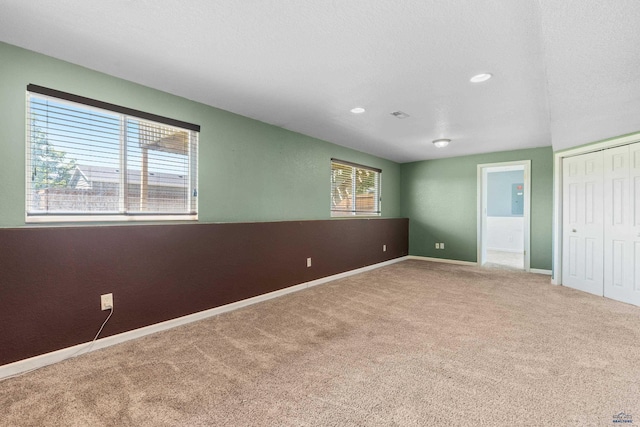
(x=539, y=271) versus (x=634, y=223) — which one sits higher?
(x=634, y=223)

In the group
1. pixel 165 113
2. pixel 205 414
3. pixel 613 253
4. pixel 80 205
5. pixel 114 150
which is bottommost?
pixel 205 414

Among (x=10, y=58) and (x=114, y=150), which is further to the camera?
(x=114, y=150)

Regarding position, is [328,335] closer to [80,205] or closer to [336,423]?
[336,423]

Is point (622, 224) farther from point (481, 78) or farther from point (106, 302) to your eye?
point (106, 302)

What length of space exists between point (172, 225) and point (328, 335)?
1.82m

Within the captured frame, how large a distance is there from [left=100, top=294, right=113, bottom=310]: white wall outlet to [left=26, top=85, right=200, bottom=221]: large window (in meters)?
0.67

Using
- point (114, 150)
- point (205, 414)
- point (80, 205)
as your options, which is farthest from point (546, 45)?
point (80, 205)

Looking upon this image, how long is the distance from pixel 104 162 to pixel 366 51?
2366 mm

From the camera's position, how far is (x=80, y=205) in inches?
96.0

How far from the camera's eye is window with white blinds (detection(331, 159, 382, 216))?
17.0 feet

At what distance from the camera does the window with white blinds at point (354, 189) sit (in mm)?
5184

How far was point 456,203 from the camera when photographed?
6.14 metres

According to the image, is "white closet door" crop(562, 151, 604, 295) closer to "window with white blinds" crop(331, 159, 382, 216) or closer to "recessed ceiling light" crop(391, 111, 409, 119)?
"recessed ceiling light" crop(391, 111, 409, 119)

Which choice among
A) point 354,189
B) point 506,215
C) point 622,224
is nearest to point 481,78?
point 622,224
